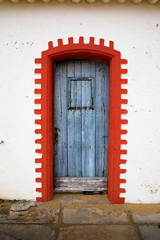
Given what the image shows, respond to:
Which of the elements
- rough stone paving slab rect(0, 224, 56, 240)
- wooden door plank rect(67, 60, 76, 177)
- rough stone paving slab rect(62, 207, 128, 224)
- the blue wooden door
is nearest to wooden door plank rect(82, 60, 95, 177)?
the blue wooden door

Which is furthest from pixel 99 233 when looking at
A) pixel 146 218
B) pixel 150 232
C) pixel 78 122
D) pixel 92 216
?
pixel 78 122

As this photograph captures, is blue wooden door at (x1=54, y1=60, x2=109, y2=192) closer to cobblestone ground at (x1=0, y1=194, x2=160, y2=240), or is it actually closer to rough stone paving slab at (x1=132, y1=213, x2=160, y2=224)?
cobblestone ground at (x1=0, y1=194, x2=160, y2=240)

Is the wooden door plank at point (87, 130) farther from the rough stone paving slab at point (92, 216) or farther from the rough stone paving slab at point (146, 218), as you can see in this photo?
the rough stone paving slab at point (146, 218)

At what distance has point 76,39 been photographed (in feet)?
9.40

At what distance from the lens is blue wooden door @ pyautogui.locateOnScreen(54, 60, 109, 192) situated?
321cm

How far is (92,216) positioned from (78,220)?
0.76 feet

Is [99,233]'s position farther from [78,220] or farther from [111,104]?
[111,104]

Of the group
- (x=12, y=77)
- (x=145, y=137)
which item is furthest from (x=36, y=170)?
(x=145, y=137)

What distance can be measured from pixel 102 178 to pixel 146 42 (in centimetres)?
255

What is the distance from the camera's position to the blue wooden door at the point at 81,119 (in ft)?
10.5

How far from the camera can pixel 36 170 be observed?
296 centimetres

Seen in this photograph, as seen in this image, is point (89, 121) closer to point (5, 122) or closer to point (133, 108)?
point (133, 108)

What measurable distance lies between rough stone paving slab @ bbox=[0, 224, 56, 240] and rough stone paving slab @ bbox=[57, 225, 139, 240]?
6.6 inches

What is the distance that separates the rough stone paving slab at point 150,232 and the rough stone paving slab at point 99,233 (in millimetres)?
113
